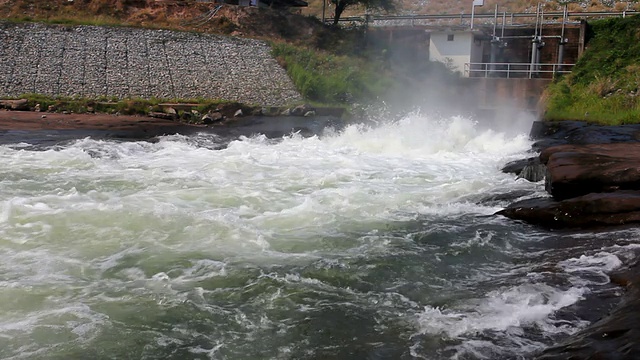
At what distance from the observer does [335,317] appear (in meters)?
6.93

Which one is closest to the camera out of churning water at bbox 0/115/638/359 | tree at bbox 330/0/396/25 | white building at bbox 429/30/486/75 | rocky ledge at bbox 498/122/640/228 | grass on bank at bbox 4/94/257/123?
churning water at bbox 0/115/638/359

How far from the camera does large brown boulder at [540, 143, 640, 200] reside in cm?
1080

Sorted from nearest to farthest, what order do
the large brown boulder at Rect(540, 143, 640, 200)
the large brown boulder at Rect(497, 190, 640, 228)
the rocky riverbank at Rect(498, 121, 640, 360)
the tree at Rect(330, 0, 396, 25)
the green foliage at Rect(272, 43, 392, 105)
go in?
1. the rocky riverbank at Rect(498, 121, 640, 360)
2. the large brown boulder at Rect(497, 190, 640, 228)
3. the large brown boulder at Rect(540, 143, 640, 200)
4. the green foliage at Rect(272, 43, 392, 105)
5. the tree at Rect(330, 0, 396, 25)

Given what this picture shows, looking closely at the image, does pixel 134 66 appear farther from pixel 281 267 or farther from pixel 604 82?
pixel 281 267

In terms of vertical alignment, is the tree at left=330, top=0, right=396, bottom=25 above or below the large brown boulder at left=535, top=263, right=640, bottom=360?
above

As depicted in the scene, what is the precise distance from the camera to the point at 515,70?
3575cm

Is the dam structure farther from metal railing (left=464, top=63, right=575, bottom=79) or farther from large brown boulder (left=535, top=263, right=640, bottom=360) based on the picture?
large brown boulder (left=535, top=263, right=640, bottom=360)

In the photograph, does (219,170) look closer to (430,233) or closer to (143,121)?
Result: (430,233)

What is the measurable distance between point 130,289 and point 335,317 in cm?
256

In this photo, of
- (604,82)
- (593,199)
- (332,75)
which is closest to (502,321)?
(593,199)

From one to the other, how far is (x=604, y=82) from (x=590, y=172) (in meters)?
16.7

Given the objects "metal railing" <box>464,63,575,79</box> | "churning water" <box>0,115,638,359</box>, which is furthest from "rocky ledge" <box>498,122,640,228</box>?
"metal railing" <box>464,63,575,79</box>

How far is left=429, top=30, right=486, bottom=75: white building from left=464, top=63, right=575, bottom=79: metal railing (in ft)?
1.92

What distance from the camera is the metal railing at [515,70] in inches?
1361
